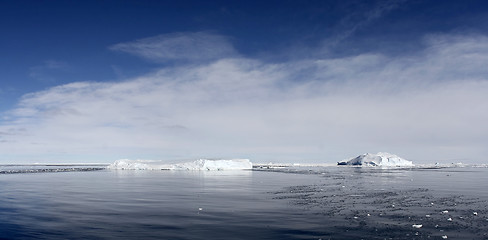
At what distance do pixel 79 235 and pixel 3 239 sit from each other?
303 centimetres

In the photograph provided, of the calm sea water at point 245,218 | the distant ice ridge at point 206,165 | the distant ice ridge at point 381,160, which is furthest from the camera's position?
the distant ice ridge at point 381,160

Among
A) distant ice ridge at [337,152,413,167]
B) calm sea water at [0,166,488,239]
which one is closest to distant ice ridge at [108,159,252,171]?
distant ice ridge at [337,152,413,167]

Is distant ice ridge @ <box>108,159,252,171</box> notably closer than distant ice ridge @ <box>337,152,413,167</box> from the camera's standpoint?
Yes

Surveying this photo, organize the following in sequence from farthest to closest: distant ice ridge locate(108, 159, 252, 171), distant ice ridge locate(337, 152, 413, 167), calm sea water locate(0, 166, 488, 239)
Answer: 1. distant ice ridge locate(337, 152, 413, 167)
2. distant ice ridge locate(108, 159, 252, 171)
3. calm sea water locate(0, 166, 488, 239)

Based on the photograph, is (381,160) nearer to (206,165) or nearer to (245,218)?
(206,165)

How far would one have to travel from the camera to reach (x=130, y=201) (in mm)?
27547

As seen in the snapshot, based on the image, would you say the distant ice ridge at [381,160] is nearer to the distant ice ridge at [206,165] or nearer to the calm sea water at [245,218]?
the distant ice ridge at [206,165]

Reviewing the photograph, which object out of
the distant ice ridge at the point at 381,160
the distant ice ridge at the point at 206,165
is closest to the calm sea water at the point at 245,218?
the distant ice ridge at the point at 206,165

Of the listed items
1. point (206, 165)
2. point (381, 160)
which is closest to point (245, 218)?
point (206, 165)

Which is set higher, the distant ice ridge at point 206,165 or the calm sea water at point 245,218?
the distant ice ridge at point 206,165

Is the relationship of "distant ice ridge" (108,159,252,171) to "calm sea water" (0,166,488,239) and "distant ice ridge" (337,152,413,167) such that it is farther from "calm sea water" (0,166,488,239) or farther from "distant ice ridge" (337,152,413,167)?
"calm sea water" (0,166,488,239)

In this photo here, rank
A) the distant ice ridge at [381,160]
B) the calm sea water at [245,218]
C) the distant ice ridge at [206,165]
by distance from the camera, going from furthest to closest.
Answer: the distant ice ridge at [381,160], the distant ice ridge at [206,165], the calm sea water at [245,218]

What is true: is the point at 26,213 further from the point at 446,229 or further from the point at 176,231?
the point at 446,229

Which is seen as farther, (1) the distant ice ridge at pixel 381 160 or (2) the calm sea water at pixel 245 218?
(1) the distant ice ridge at pixel 381 160
